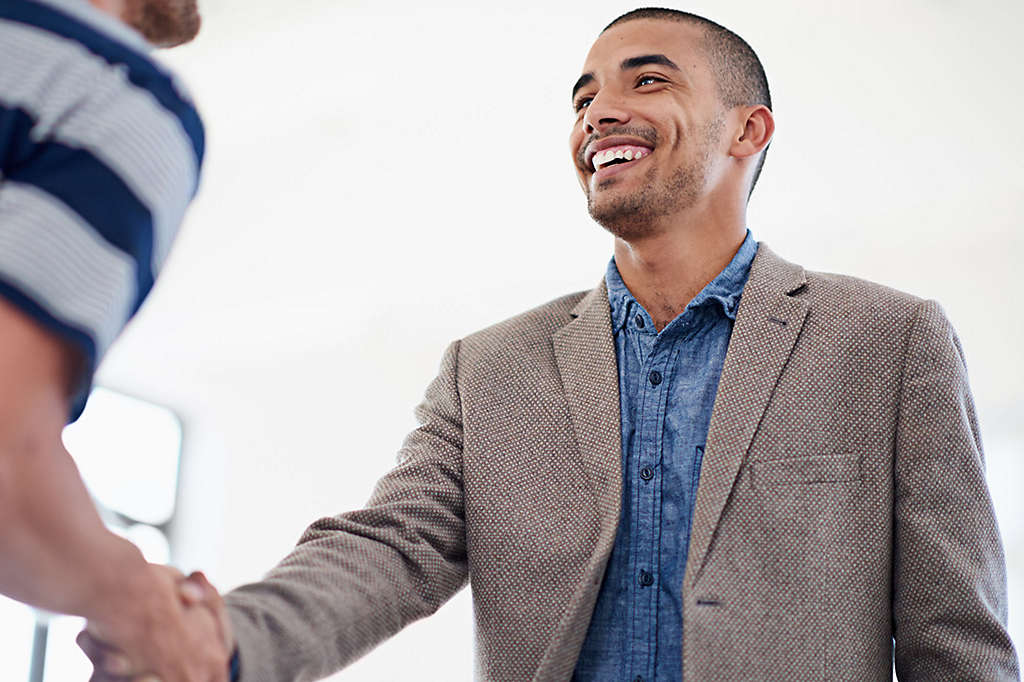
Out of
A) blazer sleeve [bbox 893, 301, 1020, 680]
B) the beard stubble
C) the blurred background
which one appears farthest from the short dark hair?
the blurred background

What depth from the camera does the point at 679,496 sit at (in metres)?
1.77

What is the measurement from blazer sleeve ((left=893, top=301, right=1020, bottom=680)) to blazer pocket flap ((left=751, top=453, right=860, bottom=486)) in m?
0.07

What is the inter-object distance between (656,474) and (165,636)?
2.73 feet

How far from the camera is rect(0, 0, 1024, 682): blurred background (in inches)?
199

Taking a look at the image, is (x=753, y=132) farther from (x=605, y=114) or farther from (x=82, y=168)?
(x=82, y=168)

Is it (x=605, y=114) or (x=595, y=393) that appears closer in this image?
(x=595, y=393)

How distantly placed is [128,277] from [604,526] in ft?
3.26

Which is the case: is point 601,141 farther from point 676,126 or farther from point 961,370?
point 961,370

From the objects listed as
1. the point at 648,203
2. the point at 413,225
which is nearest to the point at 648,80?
the point at 648,203

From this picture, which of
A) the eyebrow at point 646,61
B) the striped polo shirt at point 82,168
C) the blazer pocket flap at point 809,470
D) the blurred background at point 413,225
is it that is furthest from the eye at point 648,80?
the blurred background at point 413,225

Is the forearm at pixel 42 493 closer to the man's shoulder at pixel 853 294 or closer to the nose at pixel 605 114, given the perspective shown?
the man's shoulder at pixel 853 294

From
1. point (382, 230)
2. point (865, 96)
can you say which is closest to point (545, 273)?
point (382, 230)

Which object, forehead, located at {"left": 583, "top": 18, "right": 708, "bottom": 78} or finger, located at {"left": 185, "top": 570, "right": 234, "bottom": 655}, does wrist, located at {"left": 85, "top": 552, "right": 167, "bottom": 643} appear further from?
forehead, located at {"left": 583, "top": 18, "right": 708, "bottom": 78}

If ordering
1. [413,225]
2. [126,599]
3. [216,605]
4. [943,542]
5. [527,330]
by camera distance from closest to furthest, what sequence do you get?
[126,599] < [216,605] < [943,542] < [527,330] < [413,225]
